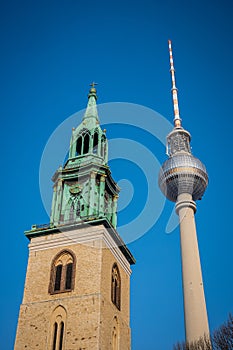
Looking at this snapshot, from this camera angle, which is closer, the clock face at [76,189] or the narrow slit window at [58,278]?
the narrow slit window at [58,278]

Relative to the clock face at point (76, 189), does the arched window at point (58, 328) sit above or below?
below

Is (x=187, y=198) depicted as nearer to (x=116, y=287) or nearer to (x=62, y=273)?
(x=116, y=287)

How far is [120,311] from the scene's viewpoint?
35.0m

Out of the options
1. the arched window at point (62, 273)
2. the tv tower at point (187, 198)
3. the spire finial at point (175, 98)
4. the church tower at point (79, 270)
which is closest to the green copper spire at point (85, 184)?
the church tower at point (79, 270)

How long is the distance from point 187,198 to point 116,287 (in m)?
21.2

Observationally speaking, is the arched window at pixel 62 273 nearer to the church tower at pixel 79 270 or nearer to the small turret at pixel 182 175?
the church tower at pixel 79 270

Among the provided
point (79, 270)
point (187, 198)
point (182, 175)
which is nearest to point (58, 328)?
point (79, 270)

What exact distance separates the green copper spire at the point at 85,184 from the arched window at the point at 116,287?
369 centimetres

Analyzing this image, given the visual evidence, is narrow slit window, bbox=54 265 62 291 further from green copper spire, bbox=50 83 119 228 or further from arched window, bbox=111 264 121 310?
arched window, bbox=111 264 121 310

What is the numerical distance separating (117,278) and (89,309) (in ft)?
17.8

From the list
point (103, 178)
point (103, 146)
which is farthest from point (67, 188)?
point (103, 146)

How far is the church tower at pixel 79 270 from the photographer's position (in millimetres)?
30969

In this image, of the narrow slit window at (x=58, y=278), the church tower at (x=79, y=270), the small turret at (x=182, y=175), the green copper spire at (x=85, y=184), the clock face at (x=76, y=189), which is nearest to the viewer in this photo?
the church tower at (x=79, y=270)

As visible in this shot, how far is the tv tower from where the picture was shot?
4497 cm
